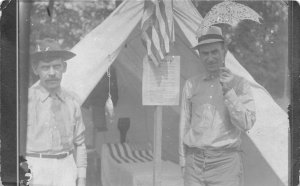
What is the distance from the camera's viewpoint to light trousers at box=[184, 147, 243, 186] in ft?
10.0

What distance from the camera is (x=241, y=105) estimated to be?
303 cm

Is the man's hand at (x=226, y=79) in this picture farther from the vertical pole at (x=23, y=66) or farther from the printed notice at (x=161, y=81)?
the vertical pole at (x=23, y=66)

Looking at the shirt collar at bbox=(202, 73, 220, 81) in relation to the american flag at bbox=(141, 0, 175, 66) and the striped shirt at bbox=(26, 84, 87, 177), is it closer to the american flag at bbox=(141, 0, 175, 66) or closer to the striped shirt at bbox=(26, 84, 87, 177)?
the american flag at bbox=(141, 0, 175, 66)

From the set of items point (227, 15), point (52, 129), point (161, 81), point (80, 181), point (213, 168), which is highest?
point (227, 15)

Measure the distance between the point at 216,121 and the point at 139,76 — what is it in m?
0.66

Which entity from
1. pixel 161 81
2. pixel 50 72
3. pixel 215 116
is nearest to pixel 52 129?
pixel 50 72

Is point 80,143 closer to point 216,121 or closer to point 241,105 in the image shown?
point 216,121

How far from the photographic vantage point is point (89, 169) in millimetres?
3164

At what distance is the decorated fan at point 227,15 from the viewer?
305cm

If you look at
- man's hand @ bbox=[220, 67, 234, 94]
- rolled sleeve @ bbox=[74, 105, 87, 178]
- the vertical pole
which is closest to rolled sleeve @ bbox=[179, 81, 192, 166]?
man's hand @ bbox=[220, 67, 234, 94]

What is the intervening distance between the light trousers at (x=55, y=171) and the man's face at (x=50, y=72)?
0.56 metres

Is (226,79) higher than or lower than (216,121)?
higher

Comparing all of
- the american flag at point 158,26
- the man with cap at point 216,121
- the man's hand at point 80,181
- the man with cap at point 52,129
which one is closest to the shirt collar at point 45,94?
the man with cap at point 52,129

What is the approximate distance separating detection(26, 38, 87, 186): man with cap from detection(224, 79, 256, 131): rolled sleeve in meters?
1.12
